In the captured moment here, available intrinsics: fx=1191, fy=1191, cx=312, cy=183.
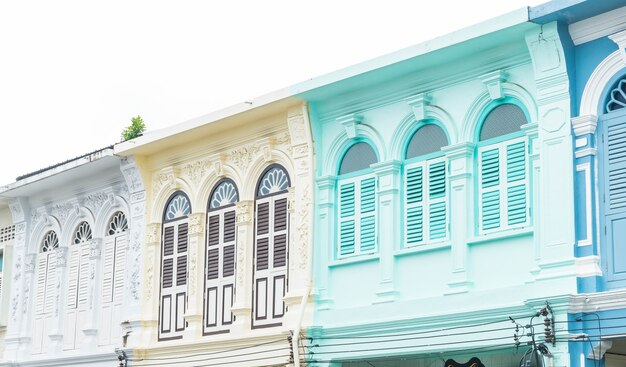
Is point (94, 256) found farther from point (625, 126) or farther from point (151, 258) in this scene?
point (625, 126)

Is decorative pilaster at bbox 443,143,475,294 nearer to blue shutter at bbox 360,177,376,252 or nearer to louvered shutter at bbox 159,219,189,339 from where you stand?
blue shutter at bbox 360,177,376,252

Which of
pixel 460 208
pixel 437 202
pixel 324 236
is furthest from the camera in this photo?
pixel 324 236

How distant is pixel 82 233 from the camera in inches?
760

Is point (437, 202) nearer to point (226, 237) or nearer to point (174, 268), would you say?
point (226, 237)

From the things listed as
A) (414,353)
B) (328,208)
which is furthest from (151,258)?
(414,353)

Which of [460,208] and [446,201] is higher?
[446,201]

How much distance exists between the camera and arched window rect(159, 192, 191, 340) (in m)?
16.9

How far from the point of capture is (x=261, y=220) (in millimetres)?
15945

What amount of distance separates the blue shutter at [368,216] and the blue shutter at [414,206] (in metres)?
0.54

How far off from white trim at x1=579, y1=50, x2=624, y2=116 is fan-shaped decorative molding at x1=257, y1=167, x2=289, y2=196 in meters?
4.83

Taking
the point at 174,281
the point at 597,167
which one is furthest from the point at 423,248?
the point at 174,281

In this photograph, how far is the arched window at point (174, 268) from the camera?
16.9 metres

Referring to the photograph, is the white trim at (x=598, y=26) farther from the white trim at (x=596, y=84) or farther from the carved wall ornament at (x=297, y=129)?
the carved wall ornament at (x=297, y=129)

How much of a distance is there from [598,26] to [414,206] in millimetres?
3070
